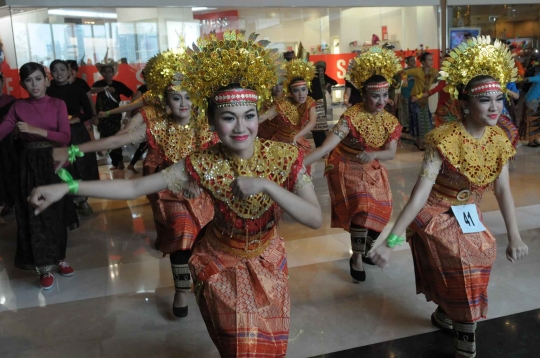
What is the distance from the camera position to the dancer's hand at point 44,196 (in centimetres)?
161

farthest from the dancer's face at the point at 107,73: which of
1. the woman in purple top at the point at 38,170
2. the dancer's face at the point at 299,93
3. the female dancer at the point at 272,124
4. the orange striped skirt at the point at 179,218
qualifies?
the orange striped skirt at the point at 179,218

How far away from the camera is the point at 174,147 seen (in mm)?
3207

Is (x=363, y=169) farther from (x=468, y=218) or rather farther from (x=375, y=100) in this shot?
(x=468, y=218)

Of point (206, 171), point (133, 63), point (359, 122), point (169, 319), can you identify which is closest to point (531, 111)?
point (359, 122)

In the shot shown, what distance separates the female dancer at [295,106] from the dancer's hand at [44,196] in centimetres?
366

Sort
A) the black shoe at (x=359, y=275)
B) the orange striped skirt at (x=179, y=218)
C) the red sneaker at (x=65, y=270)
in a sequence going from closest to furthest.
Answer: the orange striped skirt at (x=179, y=218) < the black shoe at (x=359, y=275) < the red sneaker at (x=65, y=270)

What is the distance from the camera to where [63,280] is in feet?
12.7

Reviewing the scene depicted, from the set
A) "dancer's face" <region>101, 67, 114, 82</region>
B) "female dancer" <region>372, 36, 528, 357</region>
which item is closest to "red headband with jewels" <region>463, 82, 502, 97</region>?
"female dancer" <region>372, 36, 528, 357</region>

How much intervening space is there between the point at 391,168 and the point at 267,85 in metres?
5.57

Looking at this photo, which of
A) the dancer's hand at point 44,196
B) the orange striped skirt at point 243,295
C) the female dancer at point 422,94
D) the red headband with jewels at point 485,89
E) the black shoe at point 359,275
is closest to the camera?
the dancer's hand at point 44,196

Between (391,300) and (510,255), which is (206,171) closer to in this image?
(510,255)

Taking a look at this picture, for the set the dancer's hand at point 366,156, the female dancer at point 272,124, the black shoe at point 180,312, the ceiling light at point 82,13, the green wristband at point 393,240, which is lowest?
the black shoe at point 180,312

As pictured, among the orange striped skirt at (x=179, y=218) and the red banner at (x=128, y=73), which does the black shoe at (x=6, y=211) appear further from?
the orange striped skirt at (x=179, y=218)

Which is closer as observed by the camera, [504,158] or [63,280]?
[504,158]
